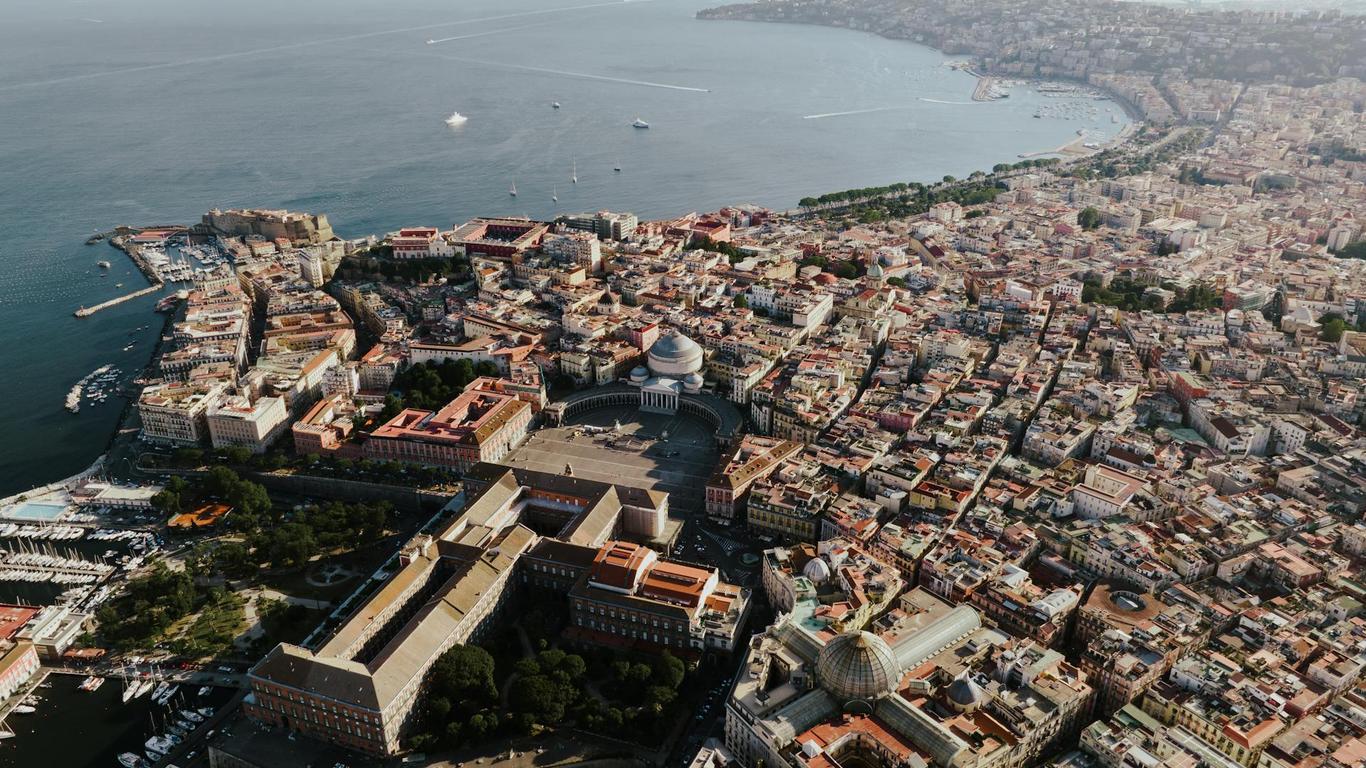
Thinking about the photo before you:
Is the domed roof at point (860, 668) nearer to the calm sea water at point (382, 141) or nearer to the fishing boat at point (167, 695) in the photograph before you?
the fishing boat at point (167, 695)

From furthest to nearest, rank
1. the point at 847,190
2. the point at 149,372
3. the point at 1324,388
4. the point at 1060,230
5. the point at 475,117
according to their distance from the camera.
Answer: the point at 475,117 → the point at 847,190 → the point at 1060,230 → the point at 149,372 → the point at 1324,388

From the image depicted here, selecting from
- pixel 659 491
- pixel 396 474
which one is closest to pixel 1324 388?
pixel 659 491

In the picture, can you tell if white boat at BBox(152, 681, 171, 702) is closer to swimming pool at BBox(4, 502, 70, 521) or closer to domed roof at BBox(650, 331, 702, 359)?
swimming pool at BBox(4, 502, 70, 521)

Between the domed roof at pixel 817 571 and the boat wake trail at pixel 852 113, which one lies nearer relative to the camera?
the domed roof at pixel 817 571

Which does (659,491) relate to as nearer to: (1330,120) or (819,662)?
(819,662)

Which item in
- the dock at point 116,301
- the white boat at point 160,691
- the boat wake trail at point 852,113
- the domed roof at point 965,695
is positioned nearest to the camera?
the domed roof at point 965,695

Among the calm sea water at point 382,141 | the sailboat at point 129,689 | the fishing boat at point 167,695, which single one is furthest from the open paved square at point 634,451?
the calm sea water at point 382,141

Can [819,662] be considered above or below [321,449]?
above

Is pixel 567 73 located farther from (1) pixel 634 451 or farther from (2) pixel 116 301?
(1) pixel 634 451
